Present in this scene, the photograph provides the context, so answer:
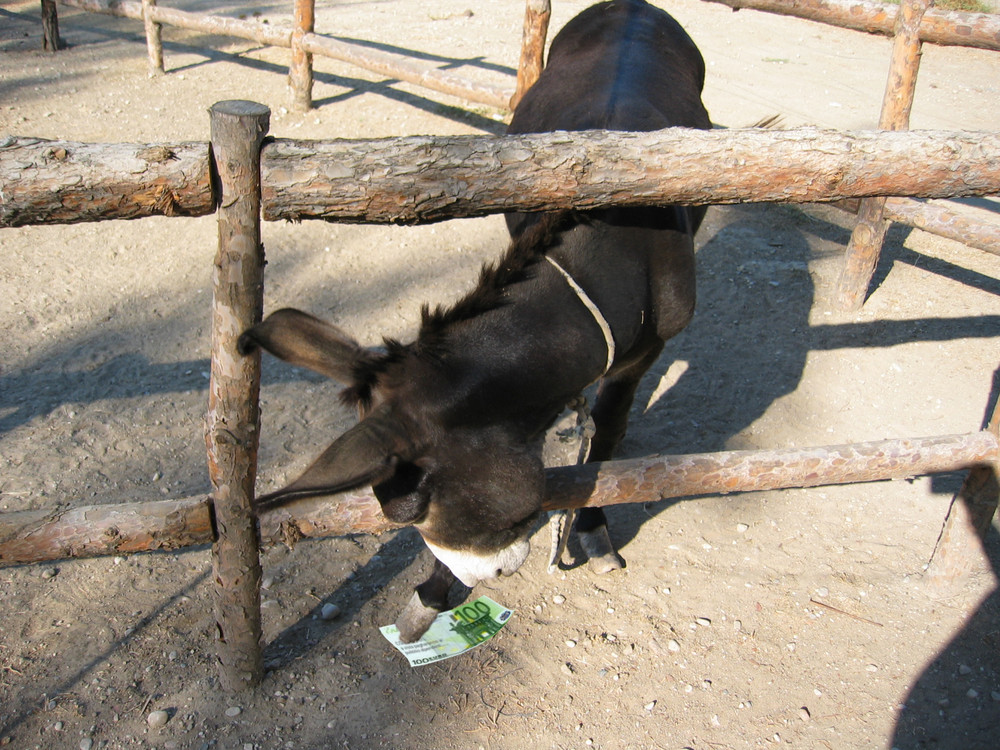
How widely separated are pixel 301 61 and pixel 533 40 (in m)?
2.47

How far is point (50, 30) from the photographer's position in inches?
324

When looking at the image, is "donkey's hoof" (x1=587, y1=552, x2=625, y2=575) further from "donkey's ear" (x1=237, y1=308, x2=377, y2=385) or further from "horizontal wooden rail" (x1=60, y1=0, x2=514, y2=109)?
"horizontal wooden rail" (x1=60, y1=0, x2=514, y2=109)

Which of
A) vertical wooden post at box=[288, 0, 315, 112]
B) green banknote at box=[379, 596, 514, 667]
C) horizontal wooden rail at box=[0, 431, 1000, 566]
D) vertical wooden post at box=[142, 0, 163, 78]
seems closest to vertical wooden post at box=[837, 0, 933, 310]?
horizontal wooden rail at box=[0, 431, 1000, 566]

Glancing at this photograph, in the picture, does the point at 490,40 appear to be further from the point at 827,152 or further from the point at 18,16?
the point at 827,152

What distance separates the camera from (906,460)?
2.63 m

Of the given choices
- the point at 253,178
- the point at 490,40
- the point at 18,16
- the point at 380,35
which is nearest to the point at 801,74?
the point at 490,40

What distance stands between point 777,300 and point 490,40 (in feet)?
20.2

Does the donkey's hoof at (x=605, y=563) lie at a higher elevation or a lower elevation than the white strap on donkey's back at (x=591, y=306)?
lower

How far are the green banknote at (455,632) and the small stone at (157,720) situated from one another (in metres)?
0.72

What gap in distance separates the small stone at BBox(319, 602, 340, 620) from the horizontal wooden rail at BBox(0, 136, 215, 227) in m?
1.59

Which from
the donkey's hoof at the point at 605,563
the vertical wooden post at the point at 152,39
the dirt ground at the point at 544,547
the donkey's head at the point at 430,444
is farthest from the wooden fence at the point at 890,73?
the donkey's head at the point at 430,444

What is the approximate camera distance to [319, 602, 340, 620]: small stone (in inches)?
106

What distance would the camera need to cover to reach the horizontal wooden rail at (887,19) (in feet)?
13.8

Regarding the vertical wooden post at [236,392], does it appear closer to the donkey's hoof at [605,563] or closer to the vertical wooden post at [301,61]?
the donkey's hoof at [605,563]
